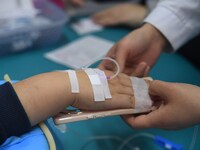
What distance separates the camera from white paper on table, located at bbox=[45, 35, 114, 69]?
3.36 feet

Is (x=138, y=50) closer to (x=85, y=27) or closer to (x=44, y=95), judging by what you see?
(x=44, y=95)

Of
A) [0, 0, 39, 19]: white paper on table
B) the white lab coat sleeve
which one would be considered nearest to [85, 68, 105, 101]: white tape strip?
the white lab coat sleeve

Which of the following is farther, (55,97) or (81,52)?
(81,52)

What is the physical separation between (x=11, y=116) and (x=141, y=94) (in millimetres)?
291

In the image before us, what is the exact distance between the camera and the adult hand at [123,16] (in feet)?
4.17

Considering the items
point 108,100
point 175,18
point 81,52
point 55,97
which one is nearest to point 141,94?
point 108,100

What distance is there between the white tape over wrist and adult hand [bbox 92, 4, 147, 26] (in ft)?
2.12

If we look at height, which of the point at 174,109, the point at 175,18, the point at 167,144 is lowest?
the point at 167,144

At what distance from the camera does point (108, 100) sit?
62 cm

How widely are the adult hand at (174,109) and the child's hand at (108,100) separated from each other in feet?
0.16

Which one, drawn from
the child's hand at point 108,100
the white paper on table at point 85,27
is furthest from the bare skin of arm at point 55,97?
the white paper on table at point 85,27

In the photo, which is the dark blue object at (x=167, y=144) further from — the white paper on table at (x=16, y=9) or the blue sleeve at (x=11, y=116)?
the white paper on table at (x=16, y=9)

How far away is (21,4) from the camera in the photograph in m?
1.14

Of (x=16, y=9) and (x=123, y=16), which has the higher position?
(x=16, y=9)
